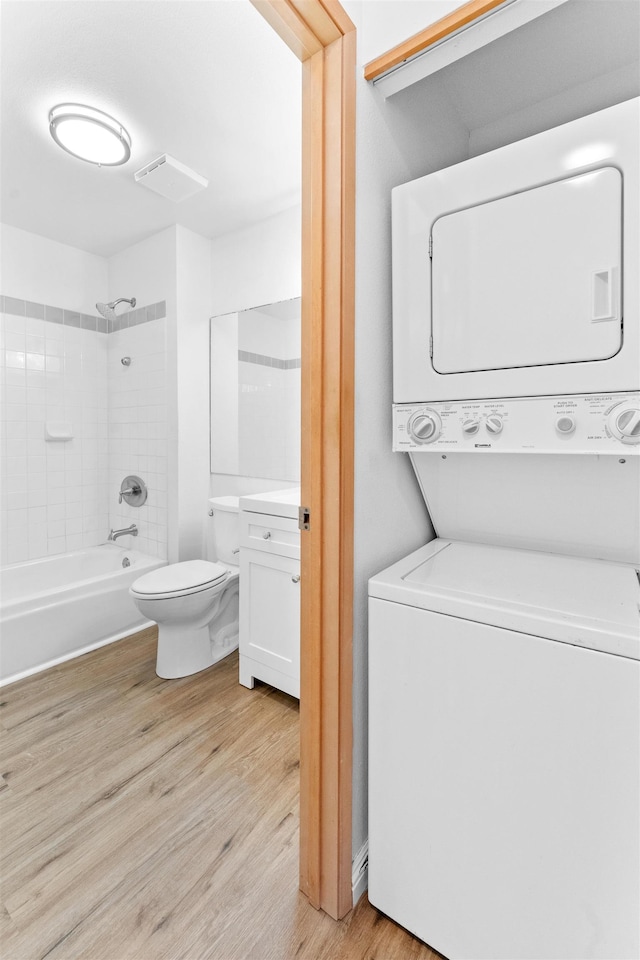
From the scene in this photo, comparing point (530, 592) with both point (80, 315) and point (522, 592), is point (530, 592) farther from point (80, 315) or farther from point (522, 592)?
point (80, 315)

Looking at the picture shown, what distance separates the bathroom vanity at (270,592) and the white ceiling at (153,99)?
5.35 feet

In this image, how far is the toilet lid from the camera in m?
2.18

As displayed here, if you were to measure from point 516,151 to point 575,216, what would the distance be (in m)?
0.21

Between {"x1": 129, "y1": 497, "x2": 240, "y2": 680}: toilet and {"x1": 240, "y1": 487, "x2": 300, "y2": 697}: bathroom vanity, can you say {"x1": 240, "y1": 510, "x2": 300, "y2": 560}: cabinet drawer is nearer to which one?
{"x1": 240, "y1": 487, "x2": 300, "y2": 697}: bathroom vanity

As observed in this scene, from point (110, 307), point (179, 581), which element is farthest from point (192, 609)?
point (110, 307)

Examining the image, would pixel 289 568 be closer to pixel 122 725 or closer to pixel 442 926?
pixel 122 725

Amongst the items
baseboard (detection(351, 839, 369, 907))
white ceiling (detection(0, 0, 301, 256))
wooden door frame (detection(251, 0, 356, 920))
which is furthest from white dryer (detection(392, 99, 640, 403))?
baseboard (detection(351, 839, 369, 907))

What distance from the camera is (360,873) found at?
119 centimetres

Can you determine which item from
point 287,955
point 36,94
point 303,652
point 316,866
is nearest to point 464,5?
point 303,652

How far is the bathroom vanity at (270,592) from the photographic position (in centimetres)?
194

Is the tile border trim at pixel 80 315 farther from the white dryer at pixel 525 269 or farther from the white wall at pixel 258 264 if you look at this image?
the white dryer at pixel 525 269

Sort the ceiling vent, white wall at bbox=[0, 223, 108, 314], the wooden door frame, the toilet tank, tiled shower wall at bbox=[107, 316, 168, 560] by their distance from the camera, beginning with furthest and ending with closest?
1. tiled shower wall at bbox=[107, 316, 168, 560]
2. white wall at bbox=[0, 223, 108, 314]
3. the toilet tank
4. the ceiling vent
5. the wooden door frame

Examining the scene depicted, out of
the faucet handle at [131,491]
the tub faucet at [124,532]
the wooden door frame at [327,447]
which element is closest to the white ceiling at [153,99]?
the wooden door frame at [327,447]

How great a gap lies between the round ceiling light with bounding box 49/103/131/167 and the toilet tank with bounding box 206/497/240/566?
180 cm
